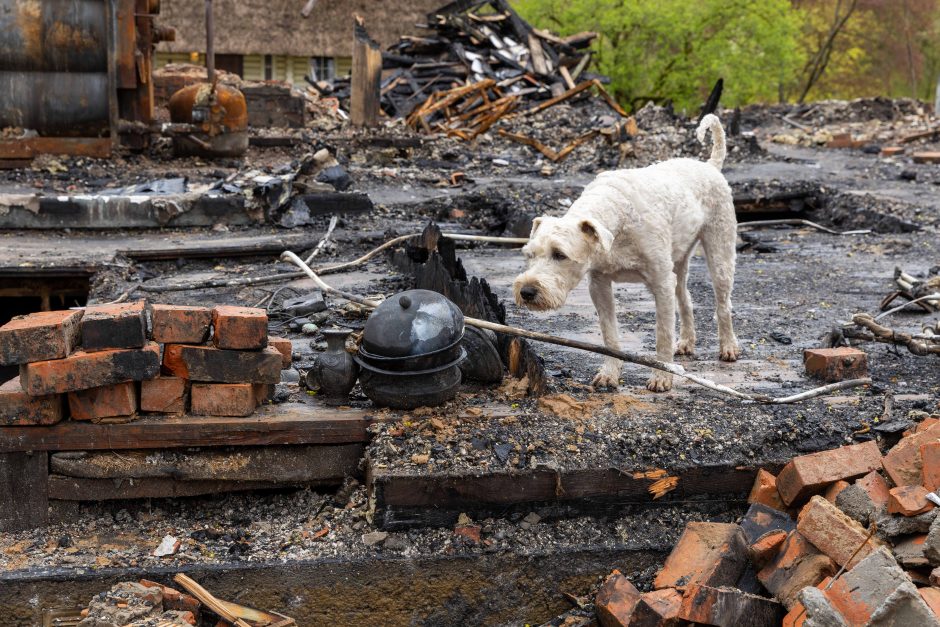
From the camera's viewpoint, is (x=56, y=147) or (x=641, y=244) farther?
(x=56, y=147)

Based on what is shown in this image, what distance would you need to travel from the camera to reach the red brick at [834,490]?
430cm

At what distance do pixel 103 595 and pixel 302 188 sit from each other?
24.4ft

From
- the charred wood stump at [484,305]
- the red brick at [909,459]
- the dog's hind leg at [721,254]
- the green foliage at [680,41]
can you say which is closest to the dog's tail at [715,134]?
the dog's hind leg at [721,254]

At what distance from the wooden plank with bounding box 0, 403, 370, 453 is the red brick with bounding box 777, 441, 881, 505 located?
211 cm

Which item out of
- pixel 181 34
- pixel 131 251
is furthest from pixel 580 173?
pixel 181 34

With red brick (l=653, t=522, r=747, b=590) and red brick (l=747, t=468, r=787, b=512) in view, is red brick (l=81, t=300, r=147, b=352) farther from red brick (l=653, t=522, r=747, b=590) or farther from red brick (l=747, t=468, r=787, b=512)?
red brick (l=747, t=468, r=787, b=512)

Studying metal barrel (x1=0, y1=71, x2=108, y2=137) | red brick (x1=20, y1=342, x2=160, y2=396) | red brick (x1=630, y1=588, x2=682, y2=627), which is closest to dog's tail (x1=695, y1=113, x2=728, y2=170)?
red brick (x1=630, y1=588, x2=682, y2=627)

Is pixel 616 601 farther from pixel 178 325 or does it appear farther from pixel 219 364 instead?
pixel 178 325

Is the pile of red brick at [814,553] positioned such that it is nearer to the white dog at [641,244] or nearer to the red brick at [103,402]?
the white dog at [641,244]

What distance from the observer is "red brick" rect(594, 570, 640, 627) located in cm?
402

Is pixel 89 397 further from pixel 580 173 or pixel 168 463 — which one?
pixel 580 173

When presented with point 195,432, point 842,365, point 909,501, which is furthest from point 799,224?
point 195,432

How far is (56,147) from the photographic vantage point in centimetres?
1282

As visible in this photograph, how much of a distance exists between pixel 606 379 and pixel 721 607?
5.72 feet
